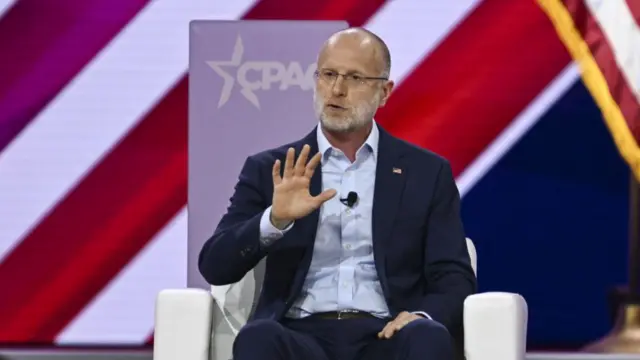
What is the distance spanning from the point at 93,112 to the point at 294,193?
246 centimetres

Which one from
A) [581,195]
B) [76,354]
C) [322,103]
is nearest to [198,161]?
[322,103]

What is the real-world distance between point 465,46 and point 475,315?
2.38 m

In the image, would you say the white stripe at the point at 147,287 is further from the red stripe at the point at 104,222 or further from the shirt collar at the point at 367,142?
the shirt collar at the point at 367,142

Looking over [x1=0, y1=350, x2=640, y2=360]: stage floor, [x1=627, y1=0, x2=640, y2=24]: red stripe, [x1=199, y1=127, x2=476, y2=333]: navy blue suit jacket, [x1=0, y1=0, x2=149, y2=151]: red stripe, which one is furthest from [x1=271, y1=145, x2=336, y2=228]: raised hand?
[x1=0, y1=0, x2=149, y2=151]: red stripe

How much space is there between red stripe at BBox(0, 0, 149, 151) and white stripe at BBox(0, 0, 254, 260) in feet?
0.17

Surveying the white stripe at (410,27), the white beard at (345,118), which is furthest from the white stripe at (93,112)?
the white beard at (345,118)

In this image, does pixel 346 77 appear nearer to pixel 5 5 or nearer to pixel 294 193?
pixel 294 193

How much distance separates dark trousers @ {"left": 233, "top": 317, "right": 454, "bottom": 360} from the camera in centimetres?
256

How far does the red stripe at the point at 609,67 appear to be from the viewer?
441 cm

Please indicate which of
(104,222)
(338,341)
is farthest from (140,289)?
(338,341)

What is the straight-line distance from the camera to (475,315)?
2.69 metres

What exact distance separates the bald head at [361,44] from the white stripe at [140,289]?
85.7 inches

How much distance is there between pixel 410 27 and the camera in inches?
193

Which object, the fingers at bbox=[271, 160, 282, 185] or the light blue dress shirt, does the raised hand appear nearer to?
the fingers at bbox=[271, 160, 282, 185]
